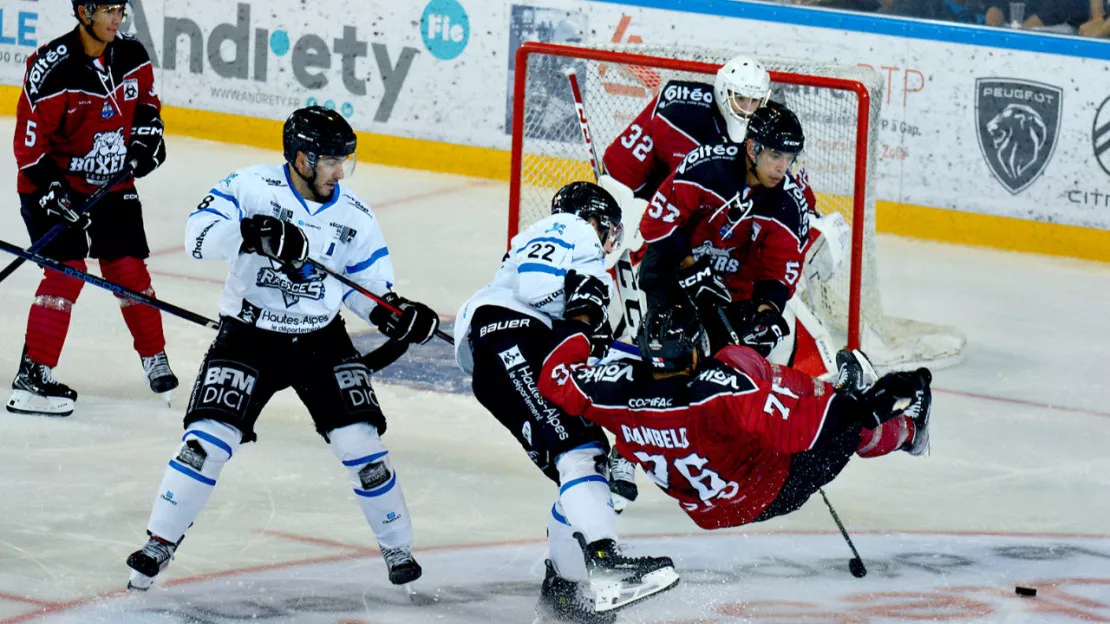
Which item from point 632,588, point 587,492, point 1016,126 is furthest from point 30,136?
point 1016,126

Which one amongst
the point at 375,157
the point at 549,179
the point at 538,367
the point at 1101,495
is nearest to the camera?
the point at 538,367

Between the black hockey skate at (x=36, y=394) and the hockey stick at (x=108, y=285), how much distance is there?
437 mm

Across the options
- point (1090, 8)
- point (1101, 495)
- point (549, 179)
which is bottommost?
point (1101, 495)

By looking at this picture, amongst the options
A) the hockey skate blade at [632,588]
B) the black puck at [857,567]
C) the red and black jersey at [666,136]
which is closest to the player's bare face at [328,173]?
the hockey skate blade at [632,588]

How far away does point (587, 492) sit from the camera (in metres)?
3.42

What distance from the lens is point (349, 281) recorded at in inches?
146

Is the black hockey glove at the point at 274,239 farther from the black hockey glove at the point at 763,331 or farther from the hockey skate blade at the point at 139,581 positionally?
the black hockey glove at the point at 763,331

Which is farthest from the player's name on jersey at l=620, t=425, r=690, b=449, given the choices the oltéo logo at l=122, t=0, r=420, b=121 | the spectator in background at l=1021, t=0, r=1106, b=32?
the oltéo logo at l=122, t=0, r=420, b=121

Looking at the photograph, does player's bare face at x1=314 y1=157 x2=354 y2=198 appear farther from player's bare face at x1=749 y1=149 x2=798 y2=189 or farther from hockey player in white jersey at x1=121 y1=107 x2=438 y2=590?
player's bare face at x1=749 y1=149 x2=798 y2=189

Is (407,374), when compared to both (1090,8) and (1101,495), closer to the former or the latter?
(1101,495)

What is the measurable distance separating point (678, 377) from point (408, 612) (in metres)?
0.86

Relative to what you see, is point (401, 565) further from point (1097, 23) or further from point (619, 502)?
point (1097, 23)

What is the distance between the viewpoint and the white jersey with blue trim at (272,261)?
11.7 feet

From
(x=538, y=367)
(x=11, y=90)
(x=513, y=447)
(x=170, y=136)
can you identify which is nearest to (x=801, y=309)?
(x=513, y=447)
